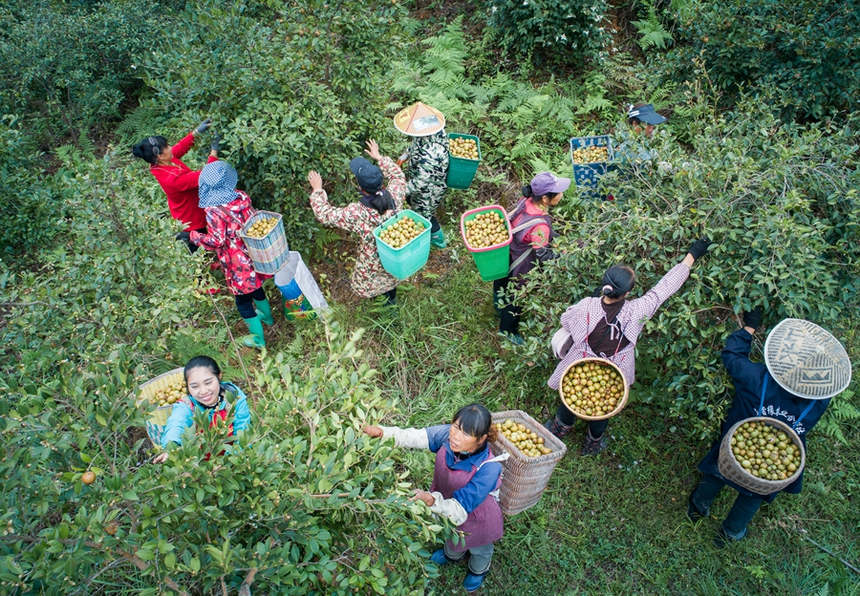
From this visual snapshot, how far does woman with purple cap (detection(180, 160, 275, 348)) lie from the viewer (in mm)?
5484

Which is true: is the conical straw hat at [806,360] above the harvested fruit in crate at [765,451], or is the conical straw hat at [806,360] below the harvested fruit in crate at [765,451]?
above

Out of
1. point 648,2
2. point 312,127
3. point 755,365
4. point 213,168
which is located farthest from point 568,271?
point 648,2

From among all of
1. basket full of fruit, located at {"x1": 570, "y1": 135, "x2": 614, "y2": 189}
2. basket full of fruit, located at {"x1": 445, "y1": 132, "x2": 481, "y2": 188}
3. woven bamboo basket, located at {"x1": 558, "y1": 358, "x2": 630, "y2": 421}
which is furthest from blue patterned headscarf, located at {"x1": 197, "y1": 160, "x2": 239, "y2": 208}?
basket full of fruit, located at {"x1": 570, "y1": 135, "x2": 614, "y2": 189}

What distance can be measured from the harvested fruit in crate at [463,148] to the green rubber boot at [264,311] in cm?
287

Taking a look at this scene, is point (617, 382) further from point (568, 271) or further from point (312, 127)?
point (312, 127)

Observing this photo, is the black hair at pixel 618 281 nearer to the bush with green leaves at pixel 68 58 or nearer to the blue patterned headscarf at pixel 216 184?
the blue patterned headscarf at pixel 216 184

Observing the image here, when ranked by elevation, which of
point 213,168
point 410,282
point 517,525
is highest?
point 213,168

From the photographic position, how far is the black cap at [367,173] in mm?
5477

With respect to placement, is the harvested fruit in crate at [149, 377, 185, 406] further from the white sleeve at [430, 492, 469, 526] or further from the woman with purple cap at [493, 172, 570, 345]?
the woman with purple cap at [493, 172, 570, 345]

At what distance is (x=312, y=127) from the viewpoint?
5.91 meters

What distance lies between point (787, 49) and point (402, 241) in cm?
492

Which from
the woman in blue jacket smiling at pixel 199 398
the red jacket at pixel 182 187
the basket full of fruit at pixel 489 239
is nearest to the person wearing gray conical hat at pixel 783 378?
the basket full of fruit at pixel 489 239

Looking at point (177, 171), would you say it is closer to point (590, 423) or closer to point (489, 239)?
point (489, 239)

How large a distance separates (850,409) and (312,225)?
587cm
